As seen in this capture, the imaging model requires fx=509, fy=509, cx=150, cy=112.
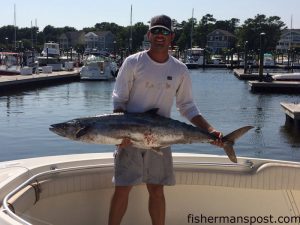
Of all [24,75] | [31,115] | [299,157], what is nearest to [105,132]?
[299,157]

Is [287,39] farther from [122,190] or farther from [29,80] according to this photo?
[122,190]

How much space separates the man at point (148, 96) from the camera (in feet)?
11.3

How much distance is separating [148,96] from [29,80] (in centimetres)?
3261

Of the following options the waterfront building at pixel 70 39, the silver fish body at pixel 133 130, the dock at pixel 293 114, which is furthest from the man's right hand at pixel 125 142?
the waterfront building at pixel 70 39

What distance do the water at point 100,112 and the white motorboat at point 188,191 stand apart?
854cm

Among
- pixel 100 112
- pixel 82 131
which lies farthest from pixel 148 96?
pixel 100 112

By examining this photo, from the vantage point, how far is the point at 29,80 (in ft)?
115

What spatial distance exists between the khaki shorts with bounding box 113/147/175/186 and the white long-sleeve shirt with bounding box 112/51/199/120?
292 millimetres

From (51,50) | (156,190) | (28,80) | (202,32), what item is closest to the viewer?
(156,190)

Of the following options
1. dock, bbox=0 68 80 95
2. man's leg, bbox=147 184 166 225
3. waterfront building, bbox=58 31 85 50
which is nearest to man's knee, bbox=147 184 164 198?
man's leg, bbox=147 184 166 225

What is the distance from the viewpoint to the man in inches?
136

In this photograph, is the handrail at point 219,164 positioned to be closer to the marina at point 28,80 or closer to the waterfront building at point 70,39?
the marina at point 28,80

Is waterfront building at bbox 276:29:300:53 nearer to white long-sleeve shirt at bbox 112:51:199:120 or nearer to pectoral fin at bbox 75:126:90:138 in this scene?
white long-sleeve shirt at bbox 112:51:199:120

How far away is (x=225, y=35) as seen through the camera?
112 metres
